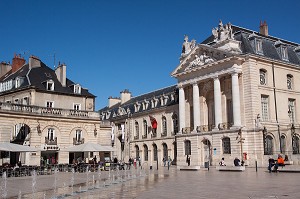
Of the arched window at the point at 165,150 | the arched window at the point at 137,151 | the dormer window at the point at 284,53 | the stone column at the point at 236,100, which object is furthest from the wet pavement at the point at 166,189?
the arched window at the point at 137,151

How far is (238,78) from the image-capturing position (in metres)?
39.0

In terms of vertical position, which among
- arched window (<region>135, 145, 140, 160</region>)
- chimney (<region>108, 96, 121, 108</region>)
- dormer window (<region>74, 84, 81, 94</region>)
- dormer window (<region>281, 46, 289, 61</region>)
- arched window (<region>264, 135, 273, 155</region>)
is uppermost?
dormer window (<region>281, 46, 289, 61</region>)

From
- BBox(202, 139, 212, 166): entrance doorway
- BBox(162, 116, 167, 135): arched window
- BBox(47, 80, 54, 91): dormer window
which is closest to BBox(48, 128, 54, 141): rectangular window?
BBox(47, 80, 54, 91): dormer window

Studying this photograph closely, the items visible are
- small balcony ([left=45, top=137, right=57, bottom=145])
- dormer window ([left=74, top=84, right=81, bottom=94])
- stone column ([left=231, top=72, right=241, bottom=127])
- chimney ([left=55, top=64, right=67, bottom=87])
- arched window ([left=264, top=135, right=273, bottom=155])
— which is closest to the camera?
small balcony ([left=45, top=137, right=57, bottom=145])

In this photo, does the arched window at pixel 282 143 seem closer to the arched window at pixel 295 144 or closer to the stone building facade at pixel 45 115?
the arched window at pixel 295 144

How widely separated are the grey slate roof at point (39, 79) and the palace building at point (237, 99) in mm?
5739

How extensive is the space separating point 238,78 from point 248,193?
27769mm

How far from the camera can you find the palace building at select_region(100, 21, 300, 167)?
37031 mm

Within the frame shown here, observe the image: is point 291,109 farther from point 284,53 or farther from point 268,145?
point 268,145

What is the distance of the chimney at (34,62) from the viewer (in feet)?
131

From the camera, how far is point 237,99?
3806 centimetres

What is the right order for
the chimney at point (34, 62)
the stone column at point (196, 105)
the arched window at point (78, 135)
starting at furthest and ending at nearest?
the stone column at point (196, 105) < the chimney at point (34, 62) < the arched window at point (78, 135)

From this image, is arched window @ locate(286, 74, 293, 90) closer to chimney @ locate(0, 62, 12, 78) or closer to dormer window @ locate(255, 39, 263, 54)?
dormer window @ locate(255, 39, 263, 54)

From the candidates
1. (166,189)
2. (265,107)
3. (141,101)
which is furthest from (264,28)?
(166,189)
